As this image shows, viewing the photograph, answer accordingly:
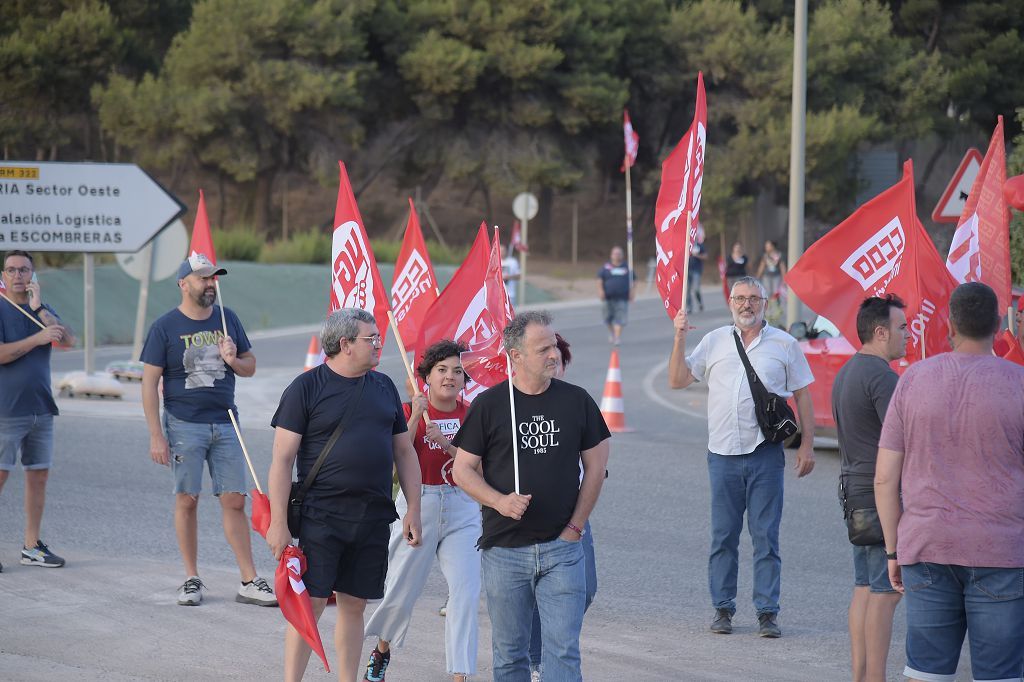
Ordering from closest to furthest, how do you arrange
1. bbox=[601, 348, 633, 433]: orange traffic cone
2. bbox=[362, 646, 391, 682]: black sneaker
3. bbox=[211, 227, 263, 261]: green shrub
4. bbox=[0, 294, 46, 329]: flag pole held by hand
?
1. bbox=[362, 646, 391, 682]: black sneaker
2. bbox=[0, 294, 46, 329]: flag pole held by hand
3. bbox=[601, 348, 633, 433]: orange traffic cone
4. bbox=[211, 227, 263, 261]: green shrub

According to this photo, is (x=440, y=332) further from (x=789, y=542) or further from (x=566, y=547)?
(x=789, y=542)

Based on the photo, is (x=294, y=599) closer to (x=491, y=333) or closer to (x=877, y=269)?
(x=491, y=333)

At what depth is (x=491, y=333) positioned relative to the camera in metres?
7.10

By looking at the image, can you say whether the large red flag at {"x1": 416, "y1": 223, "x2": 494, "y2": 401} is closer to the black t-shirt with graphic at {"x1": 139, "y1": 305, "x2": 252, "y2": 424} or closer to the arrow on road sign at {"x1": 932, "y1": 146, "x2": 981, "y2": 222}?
the black t-shirt with graphic at {"x1": 139, "y1": 305, "x2": 252, "y2": 424}

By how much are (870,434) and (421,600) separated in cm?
308

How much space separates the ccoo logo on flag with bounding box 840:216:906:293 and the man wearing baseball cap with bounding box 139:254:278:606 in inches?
134

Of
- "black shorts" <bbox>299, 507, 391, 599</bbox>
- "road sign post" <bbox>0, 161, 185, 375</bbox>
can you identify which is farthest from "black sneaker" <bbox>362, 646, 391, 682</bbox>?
"road sign post" <bbox>0, 161, 185, 375</bbox>

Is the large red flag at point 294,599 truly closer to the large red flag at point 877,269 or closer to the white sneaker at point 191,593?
the white sneaker at point 191,593

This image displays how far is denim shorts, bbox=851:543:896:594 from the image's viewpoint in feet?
19.2

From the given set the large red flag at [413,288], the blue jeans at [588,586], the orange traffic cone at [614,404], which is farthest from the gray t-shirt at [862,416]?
the orange traffic cone at [614,404]

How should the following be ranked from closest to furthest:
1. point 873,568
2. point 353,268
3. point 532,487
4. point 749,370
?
point 532,487
point 873,568
point 749,370
point 353,268

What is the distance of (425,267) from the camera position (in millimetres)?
8344

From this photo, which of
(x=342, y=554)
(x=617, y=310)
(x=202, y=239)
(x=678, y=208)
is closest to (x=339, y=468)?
(x=342, y=554)

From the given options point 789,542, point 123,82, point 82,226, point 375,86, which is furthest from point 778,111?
point 789,542
